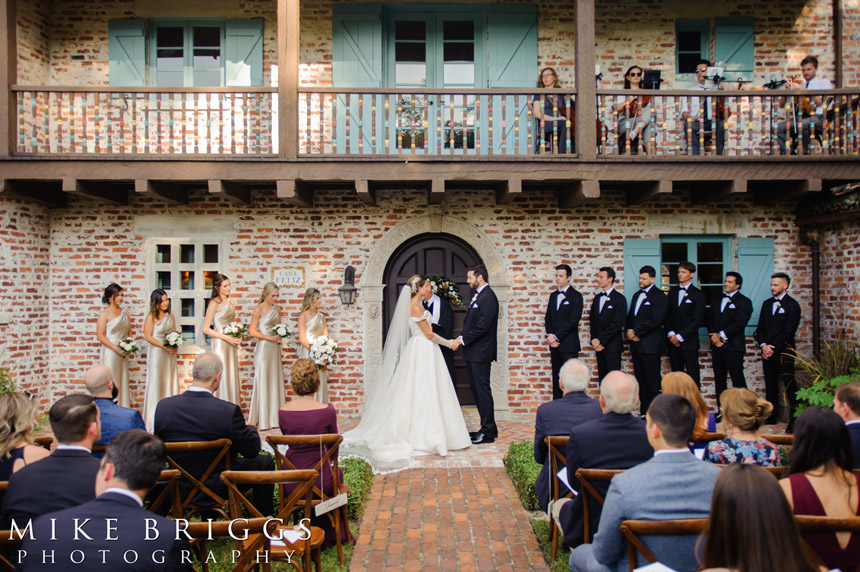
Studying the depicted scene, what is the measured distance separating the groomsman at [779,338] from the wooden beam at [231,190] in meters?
7.59

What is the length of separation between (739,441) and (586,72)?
18.2 feet

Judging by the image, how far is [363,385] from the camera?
8.32 meters

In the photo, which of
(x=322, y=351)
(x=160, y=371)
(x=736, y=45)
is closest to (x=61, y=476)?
(x=322, y=351)

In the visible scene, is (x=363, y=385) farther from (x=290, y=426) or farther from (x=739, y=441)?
(x=739, y=441)

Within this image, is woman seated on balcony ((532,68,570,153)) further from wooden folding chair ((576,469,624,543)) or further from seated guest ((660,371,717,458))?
wooden folding chair ((576,469,624,543))

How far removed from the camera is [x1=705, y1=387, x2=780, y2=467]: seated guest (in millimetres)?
3041

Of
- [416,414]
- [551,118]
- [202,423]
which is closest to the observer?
[202,423]

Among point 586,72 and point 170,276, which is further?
point 170,276

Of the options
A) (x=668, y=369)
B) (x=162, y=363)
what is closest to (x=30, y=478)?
(x=162, y=363)

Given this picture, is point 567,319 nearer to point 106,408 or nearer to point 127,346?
point 106,408

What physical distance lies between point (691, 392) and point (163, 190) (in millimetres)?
7100

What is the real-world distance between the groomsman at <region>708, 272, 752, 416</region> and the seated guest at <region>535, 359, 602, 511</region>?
183 inches

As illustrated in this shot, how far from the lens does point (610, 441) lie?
3.14 metres

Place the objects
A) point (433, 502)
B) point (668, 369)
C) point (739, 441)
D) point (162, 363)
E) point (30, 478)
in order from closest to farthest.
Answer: point (30, 478), point (739, 441), point (433, 502), point (162, 363), point (668, 369)
